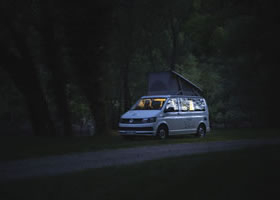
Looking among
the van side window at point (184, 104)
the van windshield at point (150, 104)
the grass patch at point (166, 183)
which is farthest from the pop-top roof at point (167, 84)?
the grass patch at point (166, 183)

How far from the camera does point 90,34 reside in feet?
56.0

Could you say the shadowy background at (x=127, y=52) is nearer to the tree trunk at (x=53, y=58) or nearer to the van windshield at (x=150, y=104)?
the tree trunk at (x=53, y=58)

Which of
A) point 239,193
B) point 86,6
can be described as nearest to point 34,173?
point 239,193

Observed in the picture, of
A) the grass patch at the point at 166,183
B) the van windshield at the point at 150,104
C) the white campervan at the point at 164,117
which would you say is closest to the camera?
the grass patch at the point at 166,183

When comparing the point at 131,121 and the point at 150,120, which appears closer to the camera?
the point at 150,120

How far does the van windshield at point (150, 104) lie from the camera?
1828 cm

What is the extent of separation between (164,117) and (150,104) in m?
1.07

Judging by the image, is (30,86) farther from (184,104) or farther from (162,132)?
(184,104)

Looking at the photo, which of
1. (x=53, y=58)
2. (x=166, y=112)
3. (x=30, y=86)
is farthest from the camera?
(x=53, y=58)

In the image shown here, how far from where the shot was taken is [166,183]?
23.1 ft

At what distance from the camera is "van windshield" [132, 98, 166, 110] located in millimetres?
18281

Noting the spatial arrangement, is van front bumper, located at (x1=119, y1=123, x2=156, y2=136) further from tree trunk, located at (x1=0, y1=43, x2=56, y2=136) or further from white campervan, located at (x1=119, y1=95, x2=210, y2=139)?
tree trunk, located at (x1=0, y1=43, x2=56, y2=136)

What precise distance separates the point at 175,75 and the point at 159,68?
24458 mm

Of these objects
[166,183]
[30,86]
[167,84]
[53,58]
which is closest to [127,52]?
[167,84]
